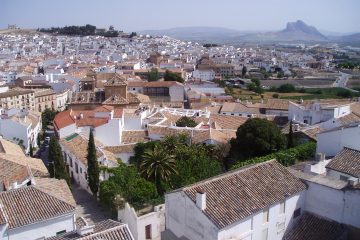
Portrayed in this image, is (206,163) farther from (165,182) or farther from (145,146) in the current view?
(145,146)

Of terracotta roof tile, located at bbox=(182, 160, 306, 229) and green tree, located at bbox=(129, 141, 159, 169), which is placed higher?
terracotta roof tile, located at bbox=(182, 160, 306, 229)

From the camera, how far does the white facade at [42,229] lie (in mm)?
17438

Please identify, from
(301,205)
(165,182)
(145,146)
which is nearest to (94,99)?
(145,146)

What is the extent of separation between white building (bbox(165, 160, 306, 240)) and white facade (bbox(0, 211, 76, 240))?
4578 mm

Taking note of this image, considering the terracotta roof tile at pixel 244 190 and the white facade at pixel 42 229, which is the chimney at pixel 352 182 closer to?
the terracotta roof tile at pixel 244 190

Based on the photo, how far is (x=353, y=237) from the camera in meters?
18.6

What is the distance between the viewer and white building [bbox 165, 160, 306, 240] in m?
16.4

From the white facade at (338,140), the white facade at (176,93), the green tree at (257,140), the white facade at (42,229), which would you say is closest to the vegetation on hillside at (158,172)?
the green tree at (257,140)

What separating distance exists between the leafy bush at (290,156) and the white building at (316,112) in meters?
11.9

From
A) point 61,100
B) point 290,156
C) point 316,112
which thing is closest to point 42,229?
point 290,156

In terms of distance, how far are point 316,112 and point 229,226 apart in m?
29.2

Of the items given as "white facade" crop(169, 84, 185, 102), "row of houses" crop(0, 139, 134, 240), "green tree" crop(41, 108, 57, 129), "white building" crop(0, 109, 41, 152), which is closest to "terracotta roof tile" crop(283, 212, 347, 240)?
"row of houses" crop(0, 139, 134, 240)

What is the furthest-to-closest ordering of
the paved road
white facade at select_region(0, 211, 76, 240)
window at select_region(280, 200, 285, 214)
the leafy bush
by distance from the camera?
the leafy bush
the paved road
window at select_region(280, 200, 285, 214)
white facade at select_region(0, 211, 76, 240)

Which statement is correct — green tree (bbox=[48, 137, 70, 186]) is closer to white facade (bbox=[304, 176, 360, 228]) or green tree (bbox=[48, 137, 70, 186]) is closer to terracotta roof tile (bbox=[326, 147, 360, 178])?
white facade (bbox=[304, 176, 360, 228])
